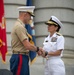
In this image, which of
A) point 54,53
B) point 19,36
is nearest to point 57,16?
point 54,53

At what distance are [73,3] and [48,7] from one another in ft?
2.78

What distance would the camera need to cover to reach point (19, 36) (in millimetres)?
5797

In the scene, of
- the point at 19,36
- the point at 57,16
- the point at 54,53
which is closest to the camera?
the point at 19,36

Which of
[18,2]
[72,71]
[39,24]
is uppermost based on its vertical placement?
[18,2]

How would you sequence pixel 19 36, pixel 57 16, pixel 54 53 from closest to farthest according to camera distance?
pixel 19 36 < pixel 54 53 < pixel 57 16

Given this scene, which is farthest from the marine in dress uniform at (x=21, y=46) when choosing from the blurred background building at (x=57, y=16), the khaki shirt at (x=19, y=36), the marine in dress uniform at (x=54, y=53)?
the blurred background building at (x=57, y=16)

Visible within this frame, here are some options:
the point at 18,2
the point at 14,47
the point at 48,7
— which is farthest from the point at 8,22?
the point at 14,47

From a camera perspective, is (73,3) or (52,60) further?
(73,3)


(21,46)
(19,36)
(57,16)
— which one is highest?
(19,36)

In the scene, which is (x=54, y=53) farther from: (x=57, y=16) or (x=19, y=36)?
(x=57, y=16)

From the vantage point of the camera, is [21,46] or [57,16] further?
[57,16]

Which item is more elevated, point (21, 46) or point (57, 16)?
point (21, 46)

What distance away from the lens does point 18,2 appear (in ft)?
35.4

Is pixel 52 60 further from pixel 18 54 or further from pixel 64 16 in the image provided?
pixel 64 16
